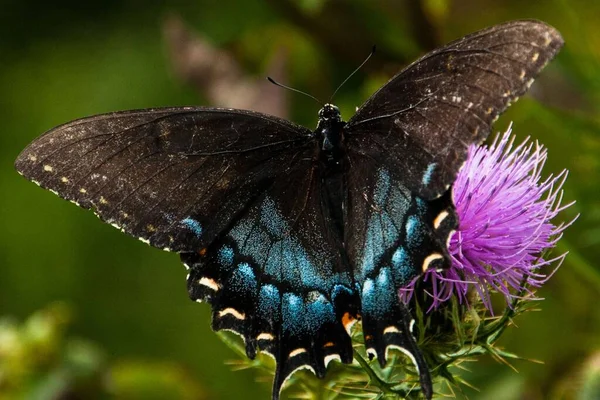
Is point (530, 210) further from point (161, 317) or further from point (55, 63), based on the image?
point (55, 63)

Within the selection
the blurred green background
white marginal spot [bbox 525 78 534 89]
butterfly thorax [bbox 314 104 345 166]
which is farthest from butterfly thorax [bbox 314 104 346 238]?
the blurred green background

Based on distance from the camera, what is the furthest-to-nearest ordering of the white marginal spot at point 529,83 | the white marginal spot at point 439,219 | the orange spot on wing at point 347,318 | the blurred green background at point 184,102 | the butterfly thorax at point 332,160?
the blurred green background at point 184,102, the butterfly thorax at point 332,160, the orange spot on wing at point 347,318, the white marginal spot at point 439,219, the white marginal spot at point 529,83

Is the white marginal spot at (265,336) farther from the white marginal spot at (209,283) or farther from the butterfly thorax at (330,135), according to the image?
the butterfly thorax at (330,135)

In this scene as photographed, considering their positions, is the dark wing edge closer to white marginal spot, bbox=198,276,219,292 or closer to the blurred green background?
white marginal spot, bbox=198,276,219,292

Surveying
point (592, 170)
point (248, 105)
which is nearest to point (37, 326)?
point (248, 105)

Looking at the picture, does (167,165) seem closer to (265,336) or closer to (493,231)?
(265,336)

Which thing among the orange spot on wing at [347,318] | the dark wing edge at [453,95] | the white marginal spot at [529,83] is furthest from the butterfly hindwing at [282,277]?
the white marginal spot at [529,83]

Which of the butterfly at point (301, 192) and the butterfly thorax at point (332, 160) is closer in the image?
the butterfly at point (301, 192)
